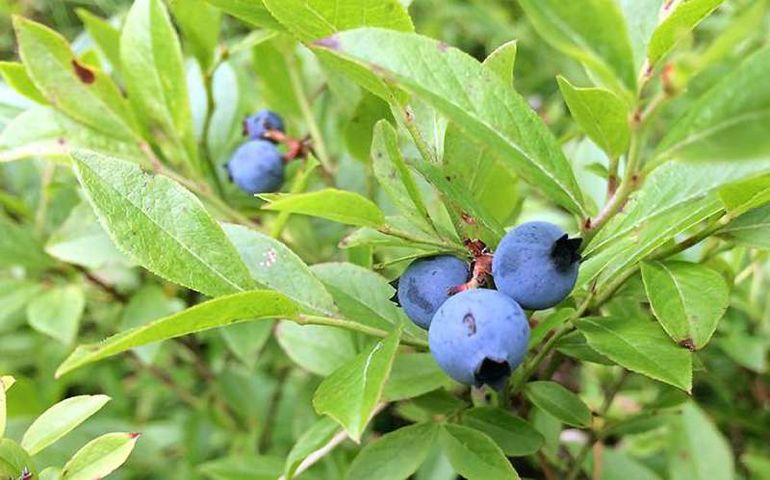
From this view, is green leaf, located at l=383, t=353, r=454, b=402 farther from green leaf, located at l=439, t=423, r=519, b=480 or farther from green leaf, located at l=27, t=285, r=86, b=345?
green leaf, located at l=27, t=285, r=86, b=345

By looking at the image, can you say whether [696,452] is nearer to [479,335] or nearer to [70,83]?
[479,335]

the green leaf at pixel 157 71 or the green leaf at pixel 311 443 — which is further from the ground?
the green leaf at pixel 157 71

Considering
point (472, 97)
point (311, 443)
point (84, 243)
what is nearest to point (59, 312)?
point (84, 243)

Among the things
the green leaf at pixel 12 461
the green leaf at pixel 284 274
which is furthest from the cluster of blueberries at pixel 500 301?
the green leaf at pixel 12 461

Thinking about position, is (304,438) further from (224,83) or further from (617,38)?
(224,83)

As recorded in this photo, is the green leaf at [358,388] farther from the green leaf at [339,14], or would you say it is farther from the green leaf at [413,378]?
the green leaf at [339,14]

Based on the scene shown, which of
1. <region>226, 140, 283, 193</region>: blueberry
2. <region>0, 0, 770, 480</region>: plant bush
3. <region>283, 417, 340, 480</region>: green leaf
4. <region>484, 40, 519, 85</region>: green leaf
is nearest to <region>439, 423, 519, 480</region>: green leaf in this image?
<region>0, 0, 770, 480</region>: plant bush

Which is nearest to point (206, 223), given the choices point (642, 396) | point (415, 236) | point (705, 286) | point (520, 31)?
point (415, 236)
